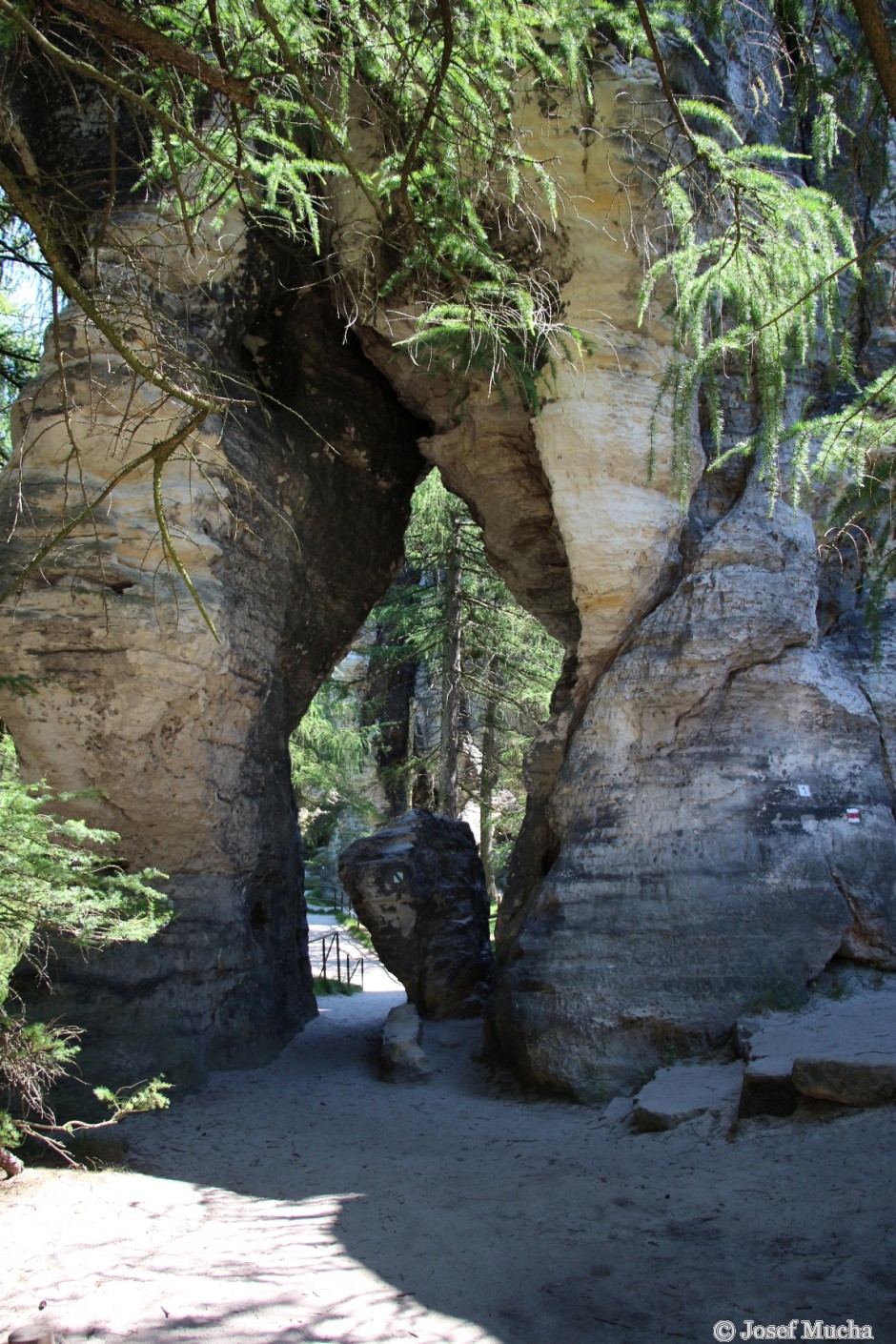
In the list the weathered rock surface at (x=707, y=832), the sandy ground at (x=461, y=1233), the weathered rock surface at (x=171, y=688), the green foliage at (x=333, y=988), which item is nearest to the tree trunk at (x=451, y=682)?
the green foliage at (x=333, y=988)

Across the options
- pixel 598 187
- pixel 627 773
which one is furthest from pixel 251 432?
pixel 627 773

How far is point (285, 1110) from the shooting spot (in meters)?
7.84

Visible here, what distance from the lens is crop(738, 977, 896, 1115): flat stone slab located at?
5406 millimetres

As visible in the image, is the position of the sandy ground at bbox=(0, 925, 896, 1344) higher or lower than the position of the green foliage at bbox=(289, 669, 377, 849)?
lower

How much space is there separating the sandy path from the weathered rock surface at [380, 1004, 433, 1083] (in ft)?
6.29

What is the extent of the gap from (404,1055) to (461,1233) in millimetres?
4757

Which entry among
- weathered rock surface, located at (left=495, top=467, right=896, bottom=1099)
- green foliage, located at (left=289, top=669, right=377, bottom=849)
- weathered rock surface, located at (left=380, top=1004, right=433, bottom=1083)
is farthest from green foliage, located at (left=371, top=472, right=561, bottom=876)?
weathered rock surface, located at (left=495, top=467, right=896, bottom=1099)

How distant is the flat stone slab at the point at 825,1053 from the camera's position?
541 centimetres

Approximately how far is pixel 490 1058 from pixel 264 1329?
5845 millimetres

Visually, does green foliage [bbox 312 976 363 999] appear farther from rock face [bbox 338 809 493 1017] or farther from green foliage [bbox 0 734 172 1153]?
green foliage [bbox 0 734 172 1153]

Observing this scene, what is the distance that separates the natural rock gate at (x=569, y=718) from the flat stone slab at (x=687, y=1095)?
0.46 meters

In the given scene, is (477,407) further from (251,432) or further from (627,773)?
(627,773)

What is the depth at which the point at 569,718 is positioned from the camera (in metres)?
9.86

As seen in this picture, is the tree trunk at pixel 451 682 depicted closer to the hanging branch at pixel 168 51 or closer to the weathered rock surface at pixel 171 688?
the weathered rock surface at pixel 171 688
